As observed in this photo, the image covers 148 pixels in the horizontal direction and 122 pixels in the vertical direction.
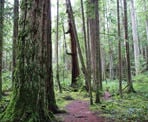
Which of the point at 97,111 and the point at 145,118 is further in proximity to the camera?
the point at 97,111

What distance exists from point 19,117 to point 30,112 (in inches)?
10.5

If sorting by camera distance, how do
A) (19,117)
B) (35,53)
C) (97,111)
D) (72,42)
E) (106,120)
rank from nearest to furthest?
(19,117), (35,53), (106,120), (97,111), (72,42)

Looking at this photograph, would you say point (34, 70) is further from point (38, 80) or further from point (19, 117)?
point (19, 117)

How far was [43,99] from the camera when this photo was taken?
18.9ft

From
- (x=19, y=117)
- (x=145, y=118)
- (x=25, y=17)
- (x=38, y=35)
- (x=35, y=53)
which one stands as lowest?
(x=145, y=118)

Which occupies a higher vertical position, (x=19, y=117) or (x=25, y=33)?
(x=25, y=33)

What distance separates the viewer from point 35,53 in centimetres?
572

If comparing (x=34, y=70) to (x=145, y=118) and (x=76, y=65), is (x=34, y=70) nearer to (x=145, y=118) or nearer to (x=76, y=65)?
(x=145, y=118)

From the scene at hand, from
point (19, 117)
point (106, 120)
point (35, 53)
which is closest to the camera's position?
point (19, 117)

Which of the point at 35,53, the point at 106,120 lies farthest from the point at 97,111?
the point at 35,53

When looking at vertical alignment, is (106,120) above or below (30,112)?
below

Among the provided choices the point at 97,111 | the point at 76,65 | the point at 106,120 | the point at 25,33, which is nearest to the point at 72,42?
the point at 76,65

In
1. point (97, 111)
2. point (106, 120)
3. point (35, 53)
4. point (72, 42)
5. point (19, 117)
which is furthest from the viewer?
point (72, 42)

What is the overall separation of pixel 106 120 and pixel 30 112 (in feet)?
9.72
